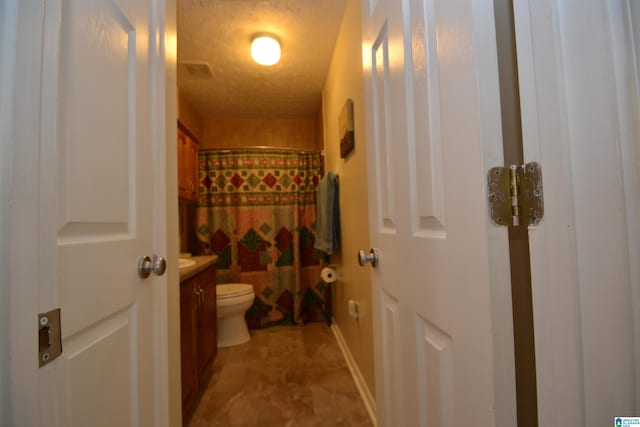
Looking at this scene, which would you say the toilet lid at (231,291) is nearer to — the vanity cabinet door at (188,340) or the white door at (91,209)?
the vanity cabinet door at (188,340)

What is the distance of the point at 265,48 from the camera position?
1.93 metres

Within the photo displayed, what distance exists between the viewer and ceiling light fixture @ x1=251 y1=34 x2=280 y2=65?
75.1 inches

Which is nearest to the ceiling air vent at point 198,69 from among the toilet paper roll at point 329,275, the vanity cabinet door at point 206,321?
the vanity cabinet door at point 206,321

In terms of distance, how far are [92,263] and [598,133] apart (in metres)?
0.90

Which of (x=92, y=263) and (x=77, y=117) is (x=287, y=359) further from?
(x=77, y=117)

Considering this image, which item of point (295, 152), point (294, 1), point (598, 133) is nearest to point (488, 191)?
point (598, 133)

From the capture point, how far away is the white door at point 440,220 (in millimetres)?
417

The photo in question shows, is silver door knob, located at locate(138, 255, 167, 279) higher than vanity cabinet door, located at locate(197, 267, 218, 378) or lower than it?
higher

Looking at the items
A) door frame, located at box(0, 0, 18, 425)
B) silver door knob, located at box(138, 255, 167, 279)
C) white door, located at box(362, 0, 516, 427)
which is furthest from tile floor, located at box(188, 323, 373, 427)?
door frame, located at box(0, 0, 18, 425)

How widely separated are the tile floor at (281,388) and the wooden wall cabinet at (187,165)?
4.67 feet

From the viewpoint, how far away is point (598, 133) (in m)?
0.36

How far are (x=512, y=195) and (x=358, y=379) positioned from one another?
167 cm

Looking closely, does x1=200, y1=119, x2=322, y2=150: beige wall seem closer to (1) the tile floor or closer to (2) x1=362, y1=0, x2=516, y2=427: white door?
(1) the tile floor

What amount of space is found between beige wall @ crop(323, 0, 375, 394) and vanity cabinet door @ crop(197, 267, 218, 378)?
99cm
